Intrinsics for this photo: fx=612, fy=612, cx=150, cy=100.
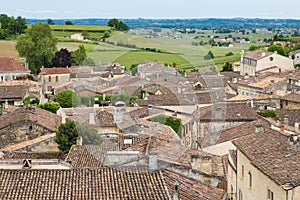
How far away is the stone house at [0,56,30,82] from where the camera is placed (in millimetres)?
70250

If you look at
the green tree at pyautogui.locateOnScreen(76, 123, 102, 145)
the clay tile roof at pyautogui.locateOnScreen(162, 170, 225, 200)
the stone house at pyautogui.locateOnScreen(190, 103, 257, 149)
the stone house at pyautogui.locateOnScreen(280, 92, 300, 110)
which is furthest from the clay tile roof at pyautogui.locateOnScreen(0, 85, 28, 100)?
the clay tile roof at pyautogui.locateOnScreen(162, 170, 225, 200)

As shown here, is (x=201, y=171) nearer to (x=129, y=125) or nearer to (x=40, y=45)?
(x=129, y=125)

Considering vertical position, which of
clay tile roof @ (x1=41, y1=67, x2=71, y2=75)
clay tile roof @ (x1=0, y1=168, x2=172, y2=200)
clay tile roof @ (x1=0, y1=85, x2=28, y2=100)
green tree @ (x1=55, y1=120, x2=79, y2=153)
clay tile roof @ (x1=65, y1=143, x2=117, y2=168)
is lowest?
clay tile roof @ (x1=41, y1=67, x2=71, y2=75)

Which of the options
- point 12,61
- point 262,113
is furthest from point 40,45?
point 262,113

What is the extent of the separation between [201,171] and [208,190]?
1825 mm

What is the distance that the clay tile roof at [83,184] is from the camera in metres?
12.9

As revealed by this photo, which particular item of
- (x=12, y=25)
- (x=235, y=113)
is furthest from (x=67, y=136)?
(x=12, y=25)

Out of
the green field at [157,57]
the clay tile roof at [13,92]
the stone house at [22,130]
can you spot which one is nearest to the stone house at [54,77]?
the clay tile roof at [13,92]

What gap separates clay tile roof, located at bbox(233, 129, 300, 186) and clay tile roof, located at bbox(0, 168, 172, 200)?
10.6ft

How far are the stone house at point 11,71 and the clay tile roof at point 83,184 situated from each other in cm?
5681

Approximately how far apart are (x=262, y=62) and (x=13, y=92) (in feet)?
107

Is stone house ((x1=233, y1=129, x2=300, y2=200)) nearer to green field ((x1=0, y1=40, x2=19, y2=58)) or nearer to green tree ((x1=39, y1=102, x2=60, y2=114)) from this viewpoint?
green tree ((x1=39, y1=102, x2=60, y2=114))

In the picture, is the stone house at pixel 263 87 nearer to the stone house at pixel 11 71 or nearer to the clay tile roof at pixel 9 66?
the stone house at pixel 11 71

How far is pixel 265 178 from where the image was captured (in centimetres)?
1609
